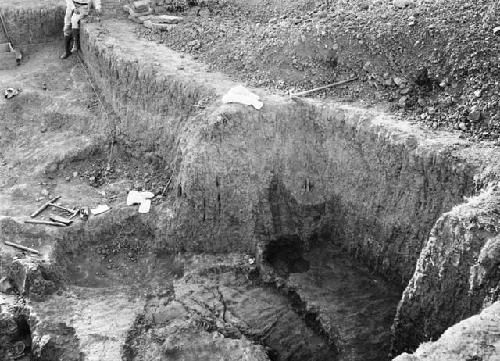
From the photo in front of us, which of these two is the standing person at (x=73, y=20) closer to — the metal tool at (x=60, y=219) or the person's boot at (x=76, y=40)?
the person's boot at (x=76, y=40)

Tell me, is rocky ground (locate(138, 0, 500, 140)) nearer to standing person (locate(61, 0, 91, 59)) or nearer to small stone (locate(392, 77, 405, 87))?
small stone (locate(392, 77, 405, 87))

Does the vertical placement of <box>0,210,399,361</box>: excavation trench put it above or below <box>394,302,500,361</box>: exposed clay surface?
below

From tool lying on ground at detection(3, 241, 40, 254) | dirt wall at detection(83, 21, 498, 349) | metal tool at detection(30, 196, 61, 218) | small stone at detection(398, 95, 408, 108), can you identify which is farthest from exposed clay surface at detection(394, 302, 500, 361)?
metal tool at detection(30, 196, 61, 218)

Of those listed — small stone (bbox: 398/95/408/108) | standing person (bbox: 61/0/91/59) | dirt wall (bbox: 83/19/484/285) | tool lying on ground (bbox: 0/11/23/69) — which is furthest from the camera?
tool lying on ground (bbox: 0/11/23/69)

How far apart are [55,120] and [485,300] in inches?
457

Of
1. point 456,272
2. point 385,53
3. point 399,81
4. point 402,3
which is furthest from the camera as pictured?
point 402,3

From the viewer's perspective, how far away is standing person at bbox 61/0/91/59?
660 inches

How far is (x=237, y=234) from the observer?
500 inches

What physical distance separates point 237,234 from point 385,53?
5008 millimetres

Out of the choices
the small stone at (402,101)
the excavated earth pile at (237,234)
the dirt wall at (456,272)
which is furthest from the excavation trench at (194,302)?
the small stone at (402,101)

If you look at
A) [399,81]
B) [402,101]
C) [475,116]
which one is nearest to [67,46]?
[399,81]

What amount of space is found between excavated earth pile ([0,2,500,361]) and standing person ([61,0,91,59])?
10.8 feet

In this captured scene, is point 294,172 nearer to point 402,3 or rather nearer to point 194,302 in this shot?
point 194,302

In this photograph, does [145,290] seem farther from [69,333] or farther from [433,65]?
[433,65]
